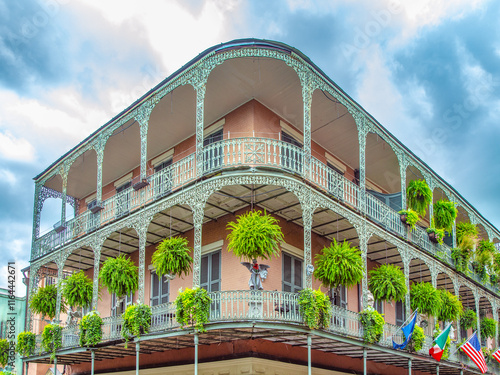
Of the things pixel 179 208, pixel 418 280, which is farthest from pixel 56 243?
pixel 418 280

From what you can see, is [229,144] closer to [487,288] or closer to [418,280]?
[418,280]

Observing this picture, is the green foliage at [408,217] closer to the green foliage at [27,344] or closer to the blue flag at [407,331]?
the blue flag at [407,331]

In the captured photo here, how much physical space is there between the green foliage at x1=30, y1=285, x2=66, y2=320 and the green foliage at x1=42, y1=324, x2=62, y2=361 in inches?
63.5

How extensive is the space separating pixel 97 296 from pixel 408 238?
1026 centimetres

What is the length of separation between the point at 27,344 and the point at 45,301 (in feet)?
4.92

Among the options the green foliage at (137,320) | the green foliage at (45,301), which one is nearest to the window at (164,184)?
the green foliage at (137,320)

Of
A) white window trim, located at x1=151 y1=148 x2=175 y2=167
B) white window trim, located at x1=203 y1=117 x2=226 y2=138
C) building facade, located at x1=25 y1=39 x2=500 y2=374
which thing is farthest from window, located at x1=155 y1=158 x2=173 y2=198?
white window trim, located at x1=151 y1=148 x2=175 y2=167

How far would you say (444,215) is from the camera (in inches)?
862

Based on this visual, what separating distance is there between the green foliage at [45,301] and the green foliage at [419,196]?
12.9 metres

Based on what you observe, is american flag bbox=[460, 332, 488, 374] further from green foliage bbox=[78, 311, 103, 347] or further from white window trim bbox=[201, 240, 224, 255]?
green foliage bbox=[78, 311, 103, 347]

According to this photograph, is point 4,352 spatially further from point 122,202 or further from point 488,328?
point 488,328

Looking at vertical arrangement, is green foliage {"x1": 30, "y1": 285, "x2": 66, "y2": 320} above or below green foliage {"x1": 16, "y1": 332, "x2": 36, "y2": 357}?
above

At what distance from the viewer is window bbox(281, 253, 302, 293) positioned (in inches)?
630

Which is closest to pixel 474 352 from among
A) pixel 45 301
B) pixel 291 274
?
pixel 291 274
